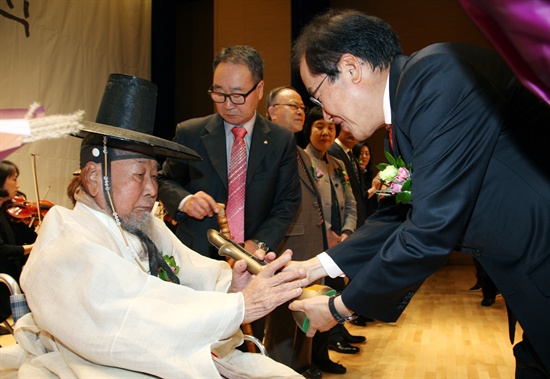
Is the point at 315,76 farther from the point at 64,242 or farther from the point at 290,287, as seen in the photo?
the point at 64,242

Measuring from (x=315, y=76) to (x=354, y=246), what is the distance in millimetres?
638

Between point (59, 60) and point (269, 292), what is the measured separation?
5031 mm

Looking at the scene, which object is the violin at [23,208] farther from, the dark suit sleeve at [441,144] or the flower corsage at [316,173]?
the dark suit sleeve at [441,144]

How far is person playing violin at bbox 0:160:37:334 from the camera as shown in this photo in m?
4.79

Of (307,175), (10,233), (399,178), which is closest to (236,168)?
(307,175)

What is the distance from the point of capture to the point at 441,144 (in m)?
1.44

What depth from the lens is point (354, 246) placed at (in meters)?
2.10

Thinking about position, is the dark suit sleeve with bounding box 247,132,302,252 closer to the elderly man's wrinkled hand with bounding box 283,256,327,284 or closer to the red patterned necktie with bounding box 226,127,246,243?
the red patterned necktie with bounding box 226,127,246,243

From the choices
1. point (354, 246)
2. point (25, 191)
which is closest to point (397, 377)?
point (354, 246)

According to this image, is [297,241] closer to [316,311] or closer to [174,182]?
[174,182]

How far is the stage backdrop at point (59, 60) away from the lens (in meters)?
5.35

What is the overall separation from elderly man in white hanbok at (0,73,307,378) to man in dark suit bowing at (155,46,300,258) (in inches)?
36.1

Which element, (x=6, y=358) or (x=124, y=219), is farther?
(x=124, y=219)

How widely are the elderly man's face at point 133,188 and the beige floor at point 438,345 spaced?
2245 mm
